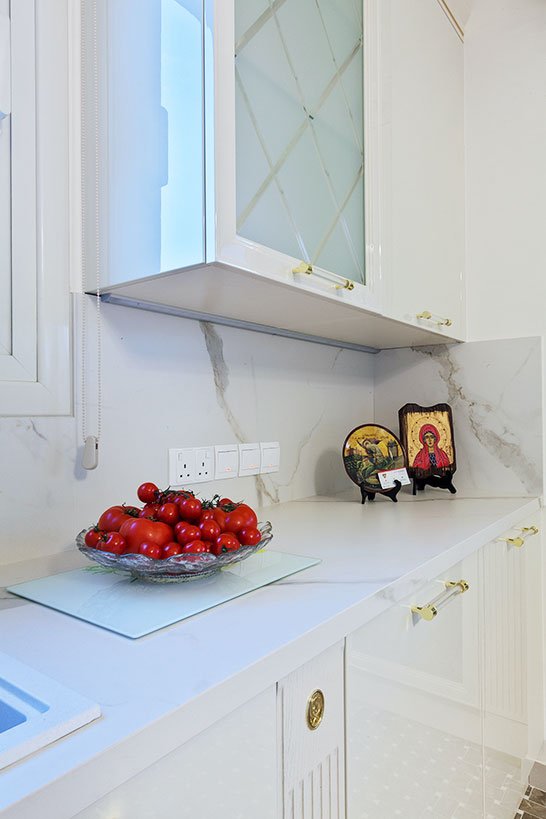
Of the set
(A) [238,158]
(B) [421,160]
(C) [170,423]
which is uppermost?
(B) [421,160]

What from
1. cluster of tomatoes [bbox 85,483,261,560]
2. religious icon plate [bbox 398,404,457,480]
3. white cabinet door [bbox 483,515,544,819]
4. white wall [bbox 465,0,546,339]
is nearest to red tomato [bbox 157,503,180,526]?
cluster of tomatoes [bbox 85,483,261,560]

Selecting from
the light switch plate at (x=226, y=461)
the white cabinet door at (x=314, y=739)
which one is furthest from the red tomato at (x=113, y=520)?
the light switch plate at (x=226, y=461)

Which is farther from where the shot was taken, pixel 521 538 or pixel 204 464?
pixel 521 538

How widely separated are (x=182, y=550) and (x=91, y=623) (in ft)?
0.55

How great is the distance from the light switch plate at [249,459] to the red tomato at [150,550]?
2.09ft

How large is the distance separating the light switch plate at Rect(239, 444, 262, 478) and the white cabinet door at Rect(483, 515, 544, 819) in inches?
23.4

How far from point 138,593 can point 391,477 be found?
97 centimetres

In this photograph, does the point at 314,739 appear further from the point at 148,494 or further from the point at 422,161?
the point at 422,161

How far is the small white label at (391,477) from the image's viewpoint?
160 centimetres

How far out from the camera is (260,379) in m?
1.54

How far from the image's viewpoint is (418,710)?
0.96 metres

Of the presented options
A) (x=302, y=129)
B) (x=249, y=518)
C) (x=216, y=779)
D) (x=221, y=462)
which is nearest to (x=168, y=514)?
(x=249, y=518)

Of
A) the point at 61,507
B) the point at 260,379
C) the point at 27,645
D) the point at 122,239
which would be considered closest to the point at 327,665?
the point at 27,645

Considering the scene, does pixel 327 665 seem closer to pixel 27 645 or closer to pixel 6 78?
pixel 27 645
